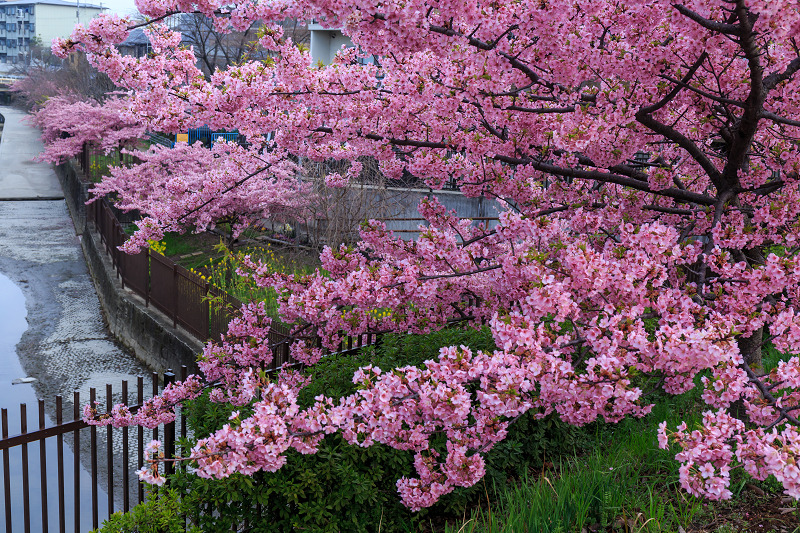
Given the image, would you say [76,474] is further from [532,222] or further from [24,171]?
[24,171]

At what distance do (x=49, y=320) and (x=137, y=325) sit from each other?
3073mm

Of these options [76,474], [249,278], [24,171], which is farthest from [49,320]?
[24,171]

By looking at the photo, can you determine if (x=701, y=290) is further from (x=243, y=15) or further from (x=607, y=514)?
(x=243, y=15)

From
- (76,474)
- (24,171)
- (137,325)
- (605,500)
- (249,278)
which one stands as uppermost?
(605,500)

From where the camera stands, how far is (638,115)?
4.69 m

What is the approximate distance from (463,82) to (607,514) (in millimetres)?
2719

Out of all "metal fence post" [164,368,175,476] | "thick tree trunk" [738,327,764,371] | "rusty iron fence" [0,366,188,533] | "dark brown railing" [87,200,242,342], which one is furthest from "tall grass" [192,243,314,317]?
"thick tree trunk" [738,327,764,371]

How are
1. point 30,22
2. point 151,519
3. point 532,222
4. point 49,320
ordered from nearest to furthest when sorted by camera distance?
point 151,519 → point 532,222 → point 49,320 → point 30,22

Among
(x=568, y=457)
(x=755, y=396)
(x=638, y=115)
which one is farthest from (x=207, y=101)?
(x=755, y=396)

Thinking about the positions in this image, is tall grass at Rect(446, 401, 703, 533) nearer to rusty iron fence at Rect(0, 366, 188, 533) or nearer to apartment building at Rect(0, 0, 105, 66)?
rusty iron fence at Rect(0, 366, 188, 533)

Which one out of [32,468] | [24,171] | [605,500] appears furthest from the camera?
[24,171]

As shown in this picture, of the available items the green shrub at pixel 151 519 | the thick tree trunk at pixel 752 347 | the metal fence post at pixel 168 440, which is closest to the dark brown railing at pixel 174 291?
the metal fence post at pixel 168 440

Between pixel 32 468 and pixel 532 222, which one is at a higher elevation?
pixel 532 222

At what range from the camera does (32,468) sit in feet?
26.6
